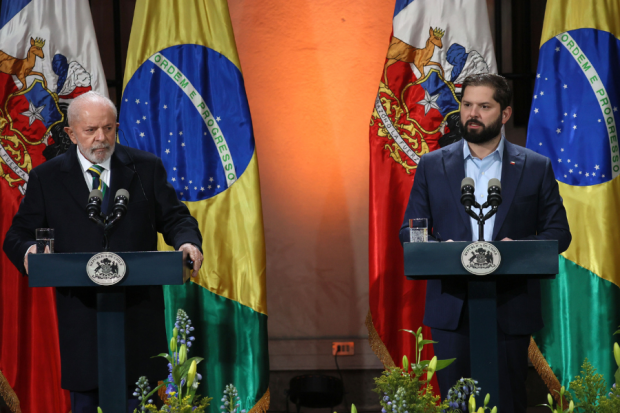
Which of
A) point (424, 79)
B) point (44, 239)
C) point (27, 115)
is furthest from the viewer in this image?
point (424, 79)

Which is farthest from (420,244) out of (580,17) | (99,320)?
(580,17)

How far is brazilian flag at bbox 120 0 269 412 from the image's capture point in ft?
10.8

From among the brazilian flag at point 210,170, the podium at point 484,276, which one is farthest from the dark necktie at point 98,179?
the podium at point 484,276

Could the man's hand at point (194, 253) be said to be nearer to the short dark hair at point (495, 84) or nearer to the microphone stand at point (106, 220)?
the microphone stand at point (106, 220)

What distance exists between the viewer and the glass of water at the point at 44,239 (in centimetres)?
193

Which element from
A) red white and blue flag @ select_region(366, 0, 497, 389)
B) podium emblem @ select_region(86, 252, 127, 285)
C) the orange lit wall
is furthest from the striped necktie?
the orange lit wall

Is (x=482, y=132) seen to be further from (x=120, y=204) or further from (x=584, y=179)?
(x=120, y=204)

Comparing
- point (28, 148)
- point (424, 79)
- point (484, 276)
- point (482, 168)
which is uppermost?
point (424, 79)

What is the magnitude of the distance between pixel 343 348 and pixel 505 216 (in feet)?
6.56

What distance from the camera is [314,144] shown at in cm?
410

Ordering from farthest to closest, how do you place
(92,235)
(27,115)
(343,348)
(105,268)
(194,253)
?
(343,348) → (27,115) → (92,235) → (194,253) → (105,268)

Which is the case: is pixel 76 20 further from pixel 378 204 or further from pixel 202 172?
pixel 378 204

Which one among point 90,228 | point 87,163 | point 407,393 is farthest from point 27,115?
point 407,393

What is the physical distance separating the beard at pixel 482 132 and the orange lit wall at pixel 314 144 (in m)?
1.70
